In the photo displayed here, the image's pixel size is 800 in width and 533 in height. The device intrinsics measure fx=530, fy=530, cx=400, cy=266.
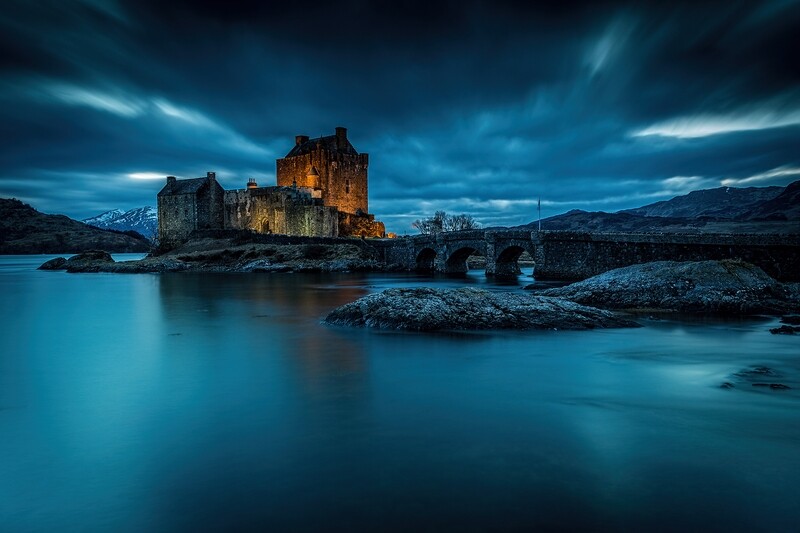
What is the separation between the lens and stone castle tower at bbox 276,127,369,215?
210ft

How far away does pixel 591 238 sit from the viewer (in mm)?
28000

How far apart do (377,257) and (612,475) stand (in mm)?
42763

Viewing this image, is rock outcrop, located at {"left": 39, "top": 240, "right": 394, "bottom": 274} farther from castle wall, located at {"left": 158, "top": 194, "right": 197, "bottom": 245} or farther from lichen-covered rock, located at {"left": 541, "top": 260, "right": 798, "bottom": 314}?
lichen-covered rock, located at {"left": 541, "top": 260, "right": 798, "bottom": 314}

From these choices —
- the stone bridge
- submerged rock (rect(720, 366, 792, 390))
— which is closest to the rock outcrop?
the stone bridge

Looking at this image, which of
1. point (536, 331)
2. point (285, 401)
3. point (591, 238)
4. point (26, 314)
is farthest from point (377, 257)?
point (285, 401)

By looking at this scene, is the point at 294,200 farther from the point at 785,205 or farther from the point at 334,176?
the point at 785,205

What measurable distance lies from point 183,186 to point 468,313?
2159 inches

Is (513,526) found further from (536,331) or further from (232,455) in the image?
(536,331)

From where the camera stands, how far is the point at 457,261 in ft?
133

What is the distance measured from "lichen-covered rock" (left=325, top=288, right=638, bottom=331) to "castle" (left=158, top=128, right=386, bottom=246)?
41.7 m

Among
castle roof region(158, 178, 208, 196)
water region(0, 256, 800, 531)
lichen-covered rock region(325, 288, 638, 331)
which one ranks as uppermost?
castle roof region(158, 178, 208, 196)

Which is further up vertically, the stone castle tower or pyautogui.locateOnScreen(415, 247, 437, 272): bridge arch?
the stone castle tower

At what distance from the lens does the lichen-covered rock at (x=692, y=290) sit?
15448 millimetres

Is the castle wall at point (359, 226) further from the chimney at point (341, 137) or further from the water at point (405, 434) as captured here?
the water at point (405, 434)
